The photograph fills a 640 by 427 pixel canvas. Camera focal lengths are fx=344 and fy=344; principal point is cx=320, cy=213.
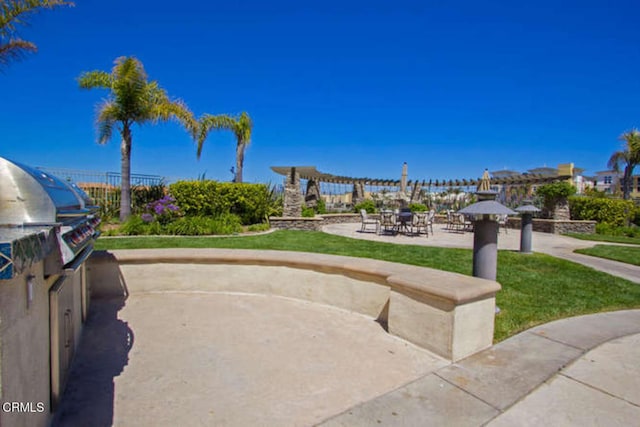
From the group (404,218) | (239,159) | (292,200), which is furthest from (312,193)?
(404,218)

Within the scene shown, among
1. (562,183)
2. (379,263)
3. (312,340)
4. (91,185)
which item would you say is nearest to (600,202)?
(562,183)

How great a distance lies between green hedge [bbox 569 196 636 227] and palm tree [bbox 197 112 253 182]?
1660 cm

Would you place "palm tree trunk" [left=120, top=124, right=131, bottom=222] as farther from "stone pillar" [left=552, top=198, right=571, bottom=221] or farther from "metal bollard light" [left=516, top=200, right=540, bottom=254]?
"stone pillar" [left=552, top=198, right=571, bottom=221]


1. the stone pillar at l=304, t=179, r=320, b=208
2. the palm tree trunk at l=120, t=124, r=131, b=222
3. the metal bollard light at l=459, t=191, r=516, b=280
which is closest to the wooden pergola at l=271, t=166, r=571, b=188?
the stone pillar at l=304, t=179, r=320, b=208

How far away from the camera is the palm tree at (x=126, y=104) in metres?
12.0

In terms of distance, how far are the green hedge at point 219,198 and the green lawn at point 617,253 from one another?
986 centimetres

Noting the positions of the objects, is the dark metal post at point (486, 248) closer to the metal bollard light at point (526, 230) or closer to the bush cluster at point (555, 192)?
the metal bollard light at point (526, 230)

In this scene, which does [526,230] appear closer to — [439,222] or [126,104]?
[439,222]

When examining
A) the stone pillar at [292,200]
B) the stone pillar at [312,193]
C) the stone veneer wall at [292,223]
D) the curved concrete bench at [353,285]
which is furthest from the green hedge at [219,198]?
the stone pillar at [312,193]

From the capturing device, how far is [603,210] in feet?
49.5

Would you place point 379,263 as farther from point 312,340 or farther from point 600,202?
point 600,202

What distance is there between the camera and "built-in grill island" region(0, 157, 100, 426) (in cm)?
131

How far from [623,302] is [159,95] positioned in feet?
48.9

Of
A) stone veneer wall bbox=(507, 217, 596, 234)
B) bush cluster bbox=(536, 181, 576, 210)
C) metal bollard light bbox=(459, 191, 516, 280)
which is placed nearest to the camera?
metal bollard light bbox=(459, 191, 516, 280)
